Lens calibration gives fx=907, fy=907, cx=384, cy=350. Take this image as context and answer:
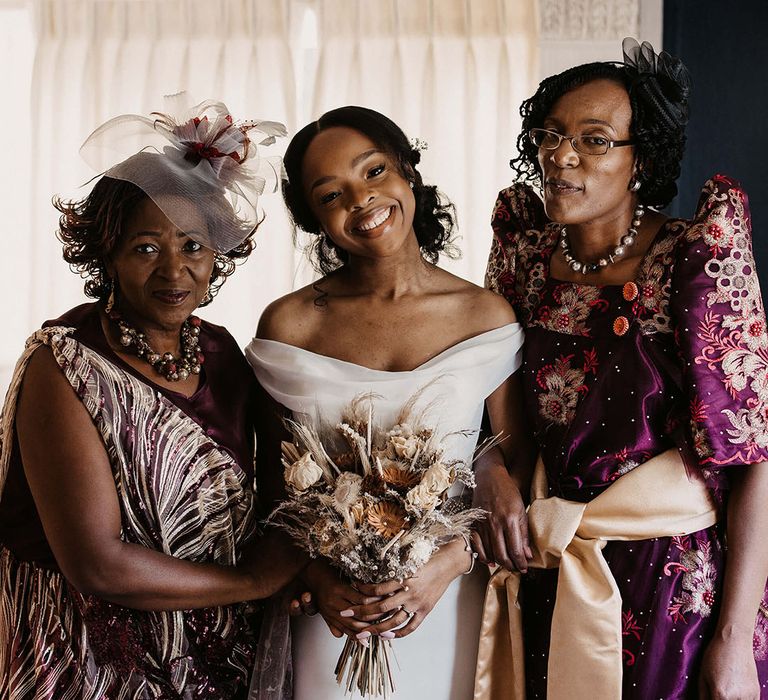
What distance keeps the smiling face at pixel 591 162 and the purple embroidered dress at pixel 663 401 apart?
15 centimetres

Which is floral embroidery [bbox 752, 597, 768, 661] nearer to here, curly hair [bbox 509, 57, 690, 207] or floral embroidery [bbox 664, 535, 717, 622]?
floral embroidery [bbox 664, 535, 717, 622]

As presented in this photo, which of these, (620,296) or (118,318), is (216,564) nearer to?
(118,318)

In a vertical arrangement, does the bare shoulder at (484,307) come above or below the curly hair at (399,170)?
below

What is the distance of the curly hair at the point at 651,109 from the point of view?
6.24ft

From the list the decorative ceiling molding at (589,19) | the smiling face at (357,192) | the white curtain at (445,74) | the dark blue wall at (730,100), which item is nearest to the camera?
the smiling face at (357,192)


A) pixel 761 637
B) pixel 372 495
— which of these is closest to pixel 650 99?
pixel 372 495

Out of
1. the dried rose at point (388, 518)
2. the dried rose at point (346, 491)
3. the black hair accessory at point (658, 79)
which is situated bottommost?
the dried rose at point (388, 518)

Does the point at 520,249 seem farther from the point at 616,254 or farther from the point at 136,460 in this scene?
the point at 136,460

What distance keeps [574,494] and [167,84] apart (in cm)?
294

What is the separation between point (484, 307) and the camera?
6.84ft

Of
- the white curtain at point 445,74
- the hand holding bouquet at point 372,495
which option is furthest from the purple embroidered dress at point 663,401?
the white curtain at point 445,74

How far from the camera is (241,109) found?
4.08 meters

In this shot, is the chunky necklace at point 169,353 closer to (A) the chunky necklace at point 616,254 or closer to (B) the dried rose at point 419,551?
(B) the dried rose at point 419,551

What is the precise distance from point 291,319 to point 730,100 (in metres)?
1.96
